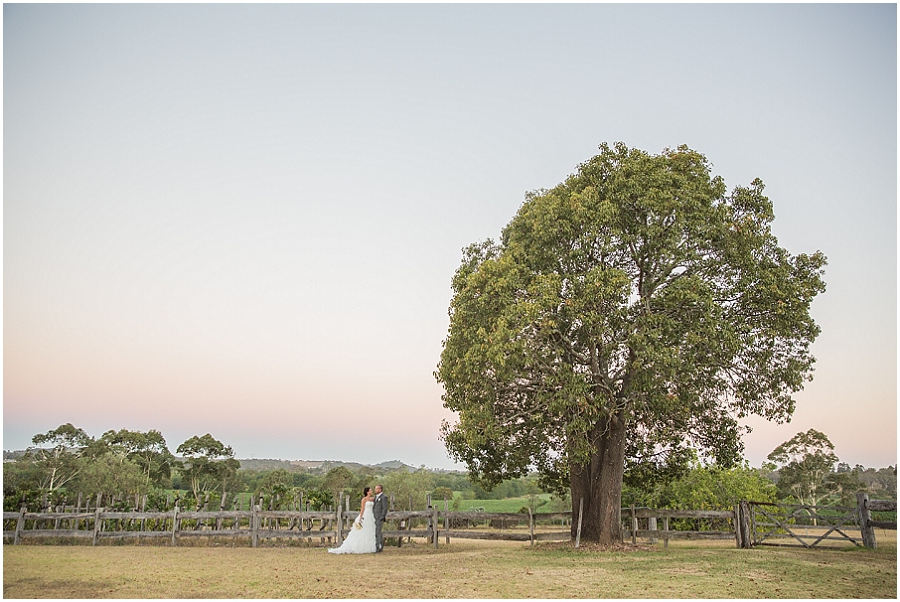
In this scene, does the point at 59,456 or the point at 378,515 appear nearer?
the point at 378,515

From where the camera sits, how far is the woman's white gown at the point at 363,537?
54.1ft

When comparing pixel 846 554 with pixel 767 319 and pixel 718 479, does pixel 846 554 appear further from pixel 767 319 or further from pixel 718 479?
pixel 718 479

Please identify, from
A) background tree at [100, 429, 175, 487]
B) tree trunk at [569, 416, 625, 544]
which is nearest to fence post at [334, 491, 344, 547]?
tree trunk at [569, 416, 625, 544]

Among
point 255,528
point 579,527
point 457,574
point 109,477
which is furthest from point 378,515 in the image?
point 109,477

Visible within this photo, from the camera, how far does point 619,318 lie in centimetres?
1520

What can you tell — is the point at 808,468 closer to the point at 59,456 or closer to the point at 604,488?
the point at 604,488

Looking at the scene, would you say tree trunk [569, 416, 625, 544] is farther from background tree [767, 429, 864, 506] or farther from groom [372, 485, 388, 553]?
background tree [767, 429, 864, 506]

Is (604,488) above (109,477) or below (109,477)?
above

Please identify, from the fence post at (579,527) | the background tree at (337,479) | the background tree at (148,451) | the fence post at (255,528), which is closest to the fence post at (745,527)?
the fence post at (579,527)

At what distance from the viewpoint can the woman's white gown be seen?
650 inches

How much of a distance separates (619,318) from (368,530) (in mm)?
8397

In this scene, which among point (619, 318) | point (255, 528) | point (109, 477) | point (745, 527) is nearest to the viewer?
point (619, 318)

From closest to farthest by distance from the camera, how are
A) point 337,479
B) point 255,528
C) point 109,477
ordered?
point 255,528 < point 109,477 < point 337,479

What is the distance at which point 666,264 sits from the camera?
16484 millimetres
